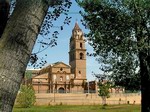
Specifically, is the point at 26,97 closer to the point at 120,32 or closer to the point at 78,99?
the point at 78,99

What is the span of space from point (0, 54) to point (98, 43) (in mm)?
20785

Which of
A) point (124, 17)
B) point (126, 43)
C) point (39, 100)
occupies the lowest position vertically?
point (39, 100)

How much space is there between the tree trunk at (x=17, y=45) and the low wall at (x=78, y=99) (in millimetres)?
88223

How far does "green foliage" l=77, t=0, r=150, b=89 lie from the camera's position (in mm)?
21906

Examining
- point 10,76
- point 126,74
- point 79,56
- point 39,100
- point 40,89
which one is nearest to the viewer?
point 10,76

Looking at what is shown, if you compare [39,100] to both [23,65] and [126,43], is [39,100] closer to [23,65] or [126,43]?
[126,43]

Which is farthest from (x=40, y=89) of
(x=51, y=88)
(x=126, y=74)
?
(x=126, y=74)

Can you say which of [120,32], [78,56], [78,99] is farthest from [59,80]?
[120,32]

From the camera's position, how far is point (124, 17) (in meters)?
22.7

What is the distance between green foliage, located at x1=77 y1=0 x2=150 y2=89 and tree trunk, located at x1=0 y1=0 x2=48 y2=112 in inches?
710

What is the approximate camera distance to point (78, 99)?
98.9 m

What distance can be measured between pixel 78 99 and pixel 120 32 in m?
77.0

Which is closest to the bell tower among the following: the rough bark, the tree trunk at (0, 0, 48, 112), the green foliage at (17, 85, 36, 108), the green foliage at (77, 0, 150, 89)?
the green foliage at (17, 85, 36, 108)

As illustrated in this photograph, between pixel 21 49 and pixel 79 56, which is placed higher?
pixel 79 56
